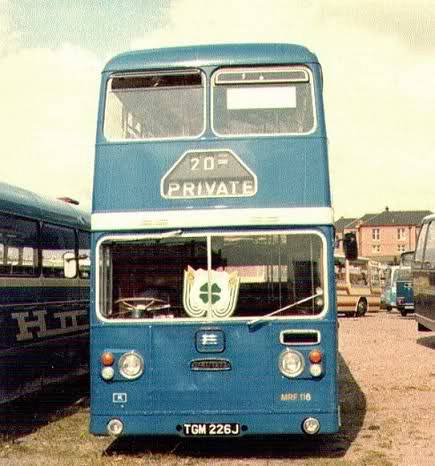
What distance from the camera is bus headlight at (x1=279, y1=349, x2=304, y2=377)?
7980 millimetres

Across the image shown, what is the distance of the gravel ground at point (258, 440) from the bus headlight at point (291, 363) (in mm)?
932

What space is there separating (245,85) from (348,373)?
28.3 feet

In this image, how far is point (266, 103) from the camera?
8367 millimetres

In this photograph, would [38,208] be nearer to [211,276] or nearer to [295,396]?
[211,276]

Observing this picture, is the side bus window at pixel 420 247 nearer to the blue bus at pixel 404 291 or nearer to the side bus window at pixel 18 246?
the side bus window at pixel 18 246

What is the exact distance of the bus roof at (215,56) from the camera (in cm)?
845

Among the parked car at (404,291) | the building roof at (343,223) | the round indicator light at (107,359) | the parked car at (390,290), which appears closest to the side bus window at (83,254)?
the round indicator light at (107,359)

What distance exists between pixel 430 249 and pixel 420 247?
125cm

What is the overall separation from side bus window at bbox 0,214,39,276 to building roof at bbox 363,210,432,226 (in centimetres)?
11956

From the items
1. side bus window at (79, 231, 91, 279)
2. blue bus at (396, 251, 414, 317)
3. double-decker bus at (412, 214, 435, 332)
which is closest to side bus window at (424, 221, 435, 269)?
double-decker bus at (412, 214, 435, 332)

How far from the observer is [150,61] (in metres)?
8.55

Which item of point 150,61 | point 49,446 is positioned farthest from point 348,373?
point 150,61

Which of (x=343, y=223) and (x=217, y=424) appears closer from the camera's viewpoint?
(x=217, y=424)

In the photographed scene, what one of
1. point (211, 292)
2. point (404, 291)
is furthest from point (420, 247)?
point (404, 291)
